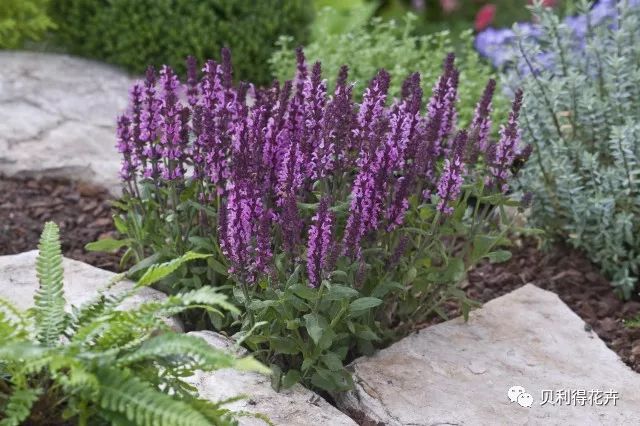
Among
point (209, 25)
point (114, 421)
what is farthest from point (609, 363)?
point (209, 25)

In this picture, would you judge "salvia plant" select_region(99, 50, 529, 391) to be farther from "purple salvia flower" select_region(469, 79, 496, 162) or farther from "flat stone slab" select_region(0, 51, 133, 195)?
"flat stone slab" select_region(0, 51, 133, 195)

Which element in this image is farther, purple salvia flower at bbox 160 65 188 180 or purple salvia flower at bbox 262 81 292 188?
purple salvia flower at bbox 160 65 188 180

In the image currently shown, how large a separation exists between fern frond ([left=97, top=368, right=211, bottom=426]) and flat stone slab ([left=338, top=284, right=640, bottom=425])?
1023 mm

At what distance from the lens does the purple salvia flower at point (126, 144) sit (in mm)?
3697

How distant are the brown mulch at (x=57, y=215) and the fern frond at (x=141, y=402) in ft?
6.30

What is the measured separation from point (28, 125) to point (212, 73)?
264cm

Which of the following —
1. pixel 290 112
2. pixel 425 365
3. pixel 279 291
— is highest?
pixel 290 112

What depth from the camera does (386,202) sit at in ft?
11.5

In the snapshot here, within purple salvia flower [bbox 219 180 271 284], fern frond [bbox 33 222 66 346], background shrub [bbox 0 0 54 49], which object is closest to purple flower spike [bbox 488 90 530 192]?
purple salvia flower [bbox 219 180 271 284]

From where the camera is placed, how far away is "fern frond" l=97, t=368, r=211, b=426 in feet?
7.85

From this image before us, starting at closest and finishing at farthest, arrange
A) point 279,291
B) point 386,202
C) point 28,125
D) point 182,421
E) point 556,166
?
1. point 182,421
2. point 279,291
3. point 386,202
4. point 556,166
5. point 28,125

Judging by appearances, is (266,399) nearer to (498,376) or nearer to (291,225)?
(291,225)

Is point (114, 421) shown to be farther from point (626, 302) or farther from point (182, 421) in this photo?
point (626, 302)

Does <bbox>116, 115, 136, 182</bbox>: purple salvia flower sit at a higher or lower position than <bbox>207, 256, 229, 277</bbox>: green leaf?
higher
